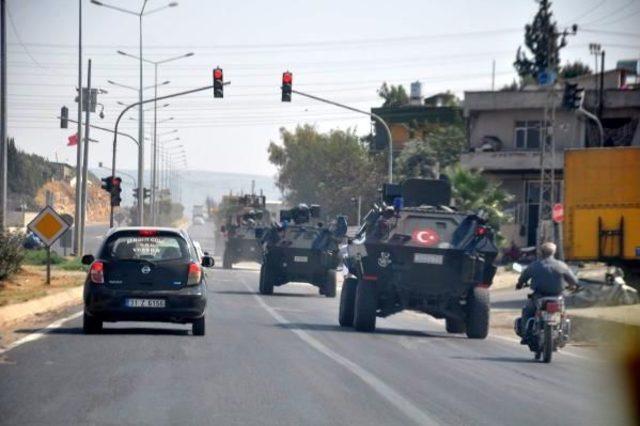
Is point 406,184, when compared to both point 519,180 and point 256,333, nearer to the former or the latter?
point 256,333

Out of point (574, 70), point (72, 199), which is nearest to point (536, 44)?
point (574, 70)

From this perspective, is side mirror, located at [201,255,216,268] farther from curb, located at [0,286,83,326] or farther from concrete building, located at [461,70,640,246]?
concrete building, located at [461,70,640,246]

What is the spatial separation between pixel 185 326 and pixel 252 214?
38.7 meters

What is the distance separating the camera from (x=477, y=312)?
22.1 metres

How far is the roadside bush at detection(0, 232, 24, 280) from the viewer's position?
32.7 meters

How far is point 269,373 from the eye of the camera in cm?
1403

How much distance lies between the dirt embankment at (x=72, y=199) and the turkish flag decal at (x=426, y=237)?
83251 millimetres

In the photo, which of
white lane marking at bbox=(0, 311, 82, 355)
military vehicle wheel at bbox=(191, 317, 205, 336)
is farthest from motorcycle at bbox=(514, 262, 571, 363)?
white lane marking at bbox=(0, 311, 82, 355)

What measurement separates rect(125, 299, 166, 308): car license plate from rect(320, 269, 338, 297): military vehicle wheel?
18629 millimetres

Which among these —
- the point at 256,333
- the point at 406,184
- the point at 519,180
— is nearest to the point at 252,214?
the point at 519,180

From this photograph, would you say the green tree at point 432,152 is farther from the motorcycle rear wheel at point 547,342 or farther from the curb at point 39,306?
the motorcycle rear wheel at point 547,342

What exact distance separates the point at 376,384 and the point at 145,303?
19.6ft

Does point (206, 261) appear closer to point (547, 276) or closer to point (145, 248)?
point (145, 248)

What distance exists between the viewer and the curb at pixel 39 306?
904 inches
